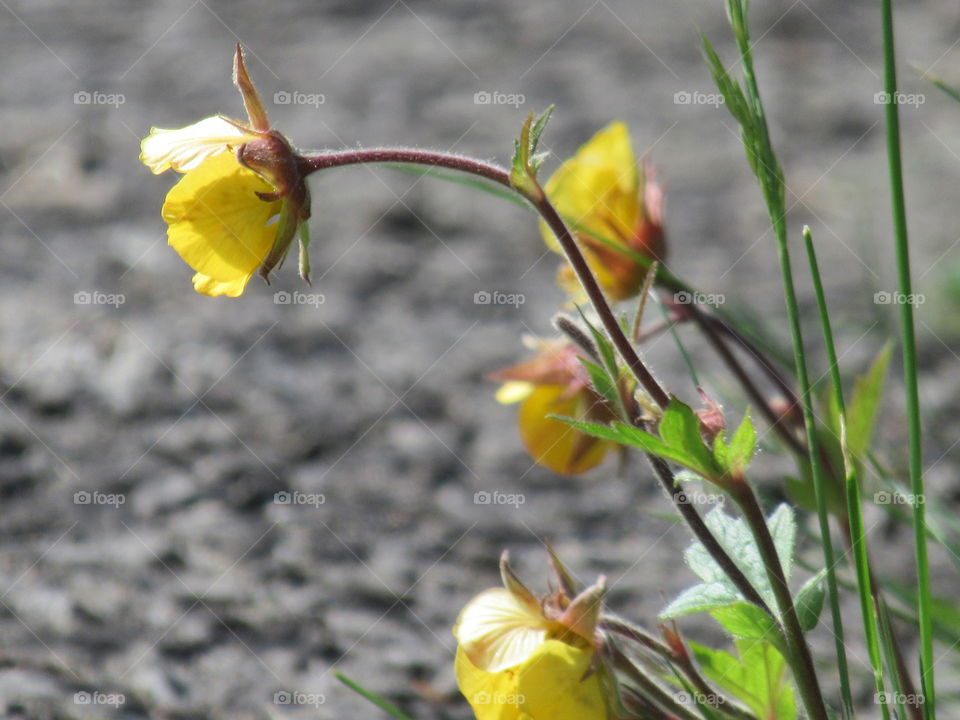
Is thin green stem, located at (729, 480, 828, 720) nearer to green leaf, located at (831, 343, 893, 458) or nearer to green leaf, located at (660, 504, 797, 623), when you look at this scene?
green leaf, located at (660, 504, 797, 623)

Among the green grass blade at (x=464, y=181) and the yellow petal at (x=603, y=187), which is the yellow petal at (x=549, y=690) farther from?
the yellow petal at (x=603, y=187)

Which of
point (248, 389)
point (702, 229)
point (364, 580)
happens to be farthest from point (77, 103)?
point (364, 580)

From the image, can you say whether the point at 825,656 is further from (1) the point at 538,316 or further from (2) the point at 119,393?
(2) the point at 119,393

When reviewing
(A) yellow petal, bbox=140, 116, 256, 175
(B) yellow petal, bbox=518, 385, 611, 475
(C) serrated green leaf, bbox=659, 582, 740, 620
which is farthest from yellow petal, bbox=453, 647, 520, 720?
(A) yellow petal, bbox=140, 116, 256, 175

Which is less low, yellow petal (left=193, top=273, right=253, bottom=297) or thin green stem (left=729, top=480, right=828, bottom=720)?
yellow petal (left=193, top=273, right=253, bottom=297)

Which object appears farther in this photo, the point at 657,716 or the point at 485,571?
the point at 485,571

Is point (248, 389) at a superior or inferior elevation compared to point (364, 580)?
superior

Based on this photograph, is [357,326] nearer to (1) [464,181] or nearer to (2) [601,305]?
(1) [464,181]
